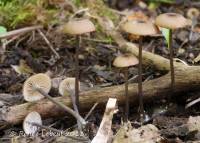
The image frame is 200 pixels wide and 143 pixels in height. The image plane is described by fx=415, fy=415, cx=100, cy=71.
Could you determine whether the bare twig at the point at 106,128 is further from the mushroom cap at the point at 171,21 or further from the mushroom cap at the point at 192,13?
the mushroom cap at the point at 192,13

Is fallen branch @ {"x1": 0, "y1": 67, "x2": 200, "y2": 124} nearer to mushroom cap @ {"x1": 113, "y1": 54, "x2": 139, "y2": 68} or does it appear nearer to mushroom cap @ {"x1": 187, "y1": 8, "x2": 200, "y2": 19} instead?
mushroom cap @ {"x1": 113, "y1": 54, "x2": 139, "y2": 68}

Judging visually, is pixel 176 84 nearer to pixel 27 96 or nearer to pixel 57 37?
pixel 27 96

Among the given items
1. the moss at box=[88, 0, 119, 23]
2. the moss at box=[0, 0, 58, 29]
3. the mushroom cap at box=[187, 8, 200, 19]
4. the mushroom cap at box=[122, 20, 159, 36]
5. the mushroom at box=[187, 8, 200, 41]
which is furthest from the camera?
the mushroom cap at box=[187, 8, 200, 19]

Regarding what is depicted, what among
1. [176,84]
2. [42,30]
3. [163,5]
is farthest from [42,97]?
[163,5]

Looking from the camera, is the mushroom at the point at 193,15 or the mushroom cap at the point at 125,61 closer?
the mushroom cap at the point at 125,61

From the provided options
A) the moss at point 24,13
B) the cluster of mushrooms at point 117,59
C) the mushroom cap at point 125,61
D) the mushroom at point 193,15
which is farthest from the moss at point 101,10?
the mushroom cap at point 125,61

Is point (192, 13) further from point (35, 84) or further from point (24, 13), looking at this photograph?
point (35, 84)

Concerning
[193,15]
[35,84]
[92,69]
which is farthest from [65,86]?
[193,15]

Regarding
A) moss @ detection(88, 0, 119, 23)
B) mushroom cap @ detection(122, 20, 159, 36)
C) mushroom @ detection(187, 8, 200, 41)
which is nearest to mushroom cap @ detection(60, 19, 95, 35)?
mushroom cap @ detection(122, 20, 159, 36)
